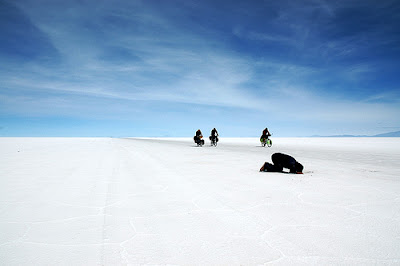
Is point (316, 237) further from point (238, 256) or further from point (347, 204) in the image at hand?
point (347, 204)

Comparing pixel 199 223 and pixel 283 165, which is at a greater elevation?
pixel 283 165

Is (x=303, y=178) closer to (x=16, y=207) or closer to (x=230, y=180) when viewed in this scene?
(x=230, y=180)

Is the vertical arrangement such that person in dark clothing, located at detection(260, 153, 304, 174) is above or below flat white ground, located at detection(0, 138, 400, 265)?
above

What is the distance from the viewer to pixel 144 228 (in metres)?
3.13

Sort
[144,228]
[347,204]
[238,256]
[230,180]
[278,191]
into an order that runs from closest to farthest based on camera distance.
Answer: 1. [238,256]
2. [144,228]
3. [347,204]
4. [278,191]
5. [230,180]

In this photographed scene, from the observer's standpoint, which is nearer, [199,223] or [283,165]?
[199,223]

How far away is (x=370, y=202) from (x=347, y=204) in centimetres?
46

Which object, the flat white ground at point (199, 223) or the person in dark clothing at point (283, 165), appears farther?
the person in dark clothing at point (283, 165)

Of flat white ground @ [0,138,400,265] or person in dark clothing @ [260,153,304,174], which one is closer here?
flat white ground @ [0,138,400,265]

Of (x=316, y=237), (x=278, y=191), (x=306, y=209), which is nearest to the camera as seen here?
(x=316, y=237)

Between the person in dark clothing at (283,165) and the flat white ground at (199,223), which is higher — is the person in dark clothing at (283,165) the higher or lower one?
the higher one

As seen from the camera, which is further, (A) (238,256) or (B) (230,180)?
(B) (230,180)

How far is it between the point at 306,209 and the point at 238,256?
1.97 meters

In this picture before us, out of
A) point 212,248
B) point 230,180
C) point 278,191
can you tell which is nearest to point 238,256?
point 212,248
